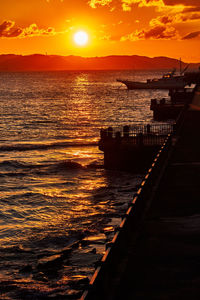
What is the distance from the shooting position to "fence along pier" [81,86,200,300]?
8.34m

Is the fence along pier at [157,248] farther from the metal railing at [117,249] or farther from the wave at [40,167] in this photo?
the wave at [40,167]

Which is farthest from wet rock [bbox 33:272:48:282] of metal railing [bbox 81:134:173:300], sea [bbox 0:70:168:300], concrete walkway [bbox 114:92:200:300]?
concrete walkway [bbox 114:92:200:300]

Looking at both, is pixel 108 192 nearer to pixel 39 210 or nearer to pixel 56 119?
pixel 39 210

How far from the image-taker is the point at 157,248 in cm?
1067

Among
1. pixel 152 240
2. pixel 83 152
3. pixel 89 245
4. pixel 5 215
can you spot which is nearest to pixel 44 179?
pixel 5 215

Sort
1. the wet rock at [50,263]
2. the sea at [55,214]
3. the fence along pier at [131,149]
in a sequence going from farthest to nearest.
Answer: the fence along pier at [131,149] → the wet rock at [50,263] → the sea at [55,214]

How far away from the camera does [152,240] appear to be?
440 inches

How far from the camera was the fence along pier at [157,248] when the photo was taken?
8336mm

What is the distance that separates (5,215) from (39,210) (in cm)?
198

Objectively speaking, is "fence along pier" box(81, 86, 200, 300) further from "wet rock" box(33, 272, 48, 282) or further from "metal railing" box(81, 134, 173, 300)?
"wet rock" box(33, 272, 48, 282)

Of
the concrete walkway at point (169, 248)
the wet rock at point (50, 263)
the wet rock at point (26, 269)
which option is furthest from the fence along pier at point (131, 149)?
the wet rock at point (26, 269)

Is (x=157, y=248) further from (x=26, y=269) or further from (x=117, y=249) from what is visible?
(x=26, y=269)

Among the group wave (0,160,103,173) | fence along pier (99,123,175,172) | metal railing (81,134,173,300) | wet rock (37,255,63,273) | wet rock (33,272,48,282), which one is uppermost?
metal railing (81,134,173,300)

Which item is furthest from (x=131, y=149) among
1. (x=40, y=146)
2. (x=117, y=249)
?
(x=117, y=249)
